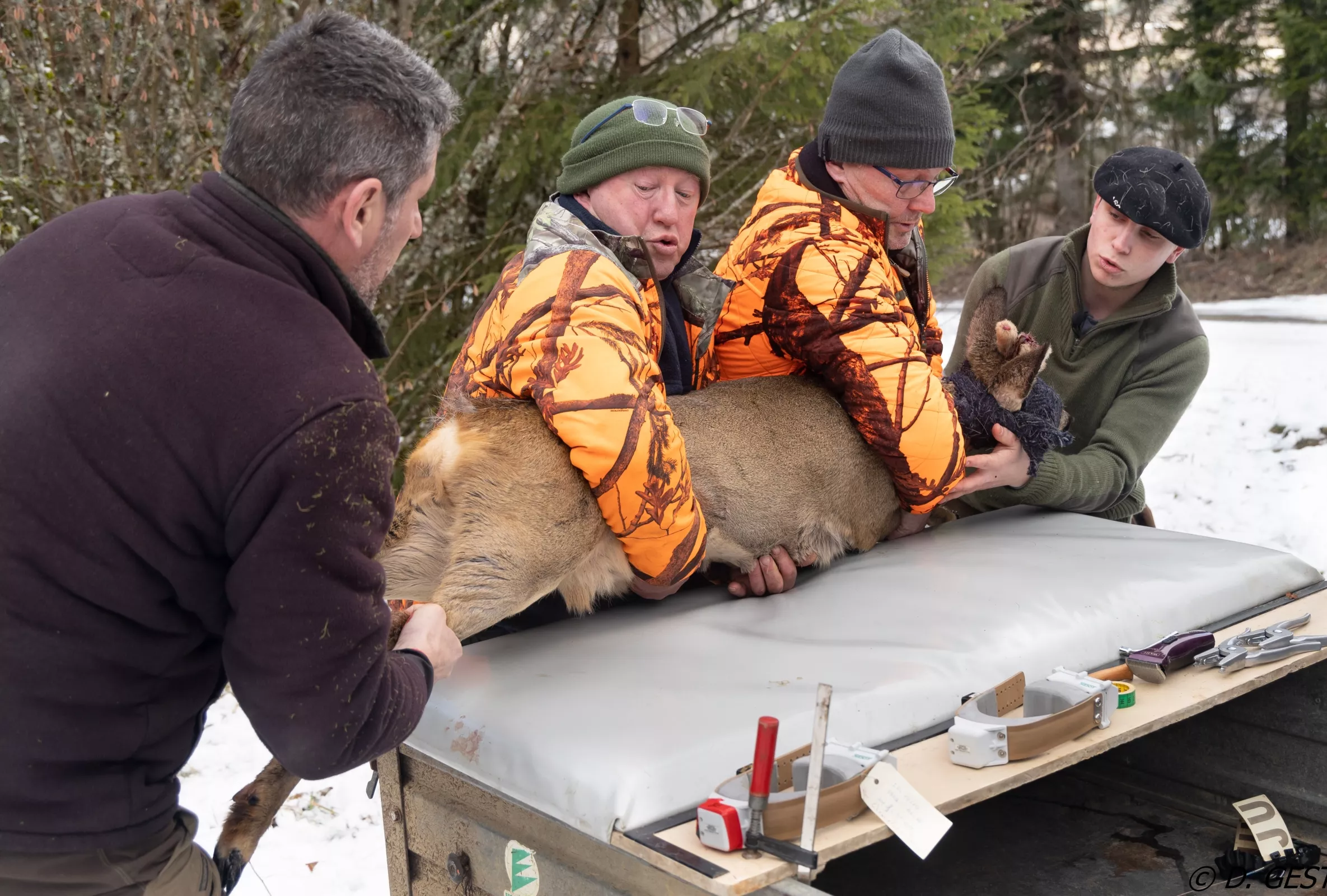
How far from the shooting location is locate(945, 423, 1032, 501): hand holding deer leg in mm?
4016

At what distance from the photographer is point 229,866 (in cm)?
257

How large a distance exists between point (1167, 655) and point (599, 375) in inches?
64.3

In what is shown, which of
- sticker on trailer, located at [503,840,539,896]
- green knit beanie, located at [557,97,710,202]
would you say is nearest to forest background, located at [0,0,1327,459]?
green knit beanie, located at [557,97,710,202]

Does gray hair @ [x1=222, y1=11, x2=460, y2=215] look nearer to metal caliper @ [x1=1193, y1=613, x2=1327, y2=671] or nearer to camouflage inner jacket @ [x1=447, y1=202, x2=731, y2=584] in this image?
camouflage inner jacket @ [x1=447, y1=202, x2=731, y2=584]

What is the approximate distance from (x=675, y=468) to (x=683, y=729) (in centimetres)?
74

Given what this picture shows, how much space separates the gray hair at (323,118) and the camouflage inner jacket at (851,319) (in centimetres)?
176

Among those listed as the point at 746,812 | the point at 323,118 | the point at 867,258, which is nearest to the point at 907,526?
the point at 867,258

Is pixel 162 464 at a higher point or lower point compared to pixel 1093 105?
higher

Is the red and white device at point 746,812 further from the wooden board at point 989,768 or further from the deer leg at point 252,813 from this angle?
the deer leg at point 252,813

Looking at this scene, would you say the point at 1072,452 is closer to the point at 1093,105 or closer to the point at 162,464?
the point at 162,464

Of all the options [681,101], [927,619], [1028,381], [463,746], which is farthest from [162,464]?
[681,101]

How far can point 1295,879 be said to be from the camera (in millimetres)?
3438

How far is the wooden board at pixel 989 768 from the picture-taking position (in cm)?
214

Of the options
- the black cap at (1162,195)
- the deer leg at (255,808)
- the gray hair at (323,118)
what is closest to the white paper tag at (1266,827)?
the black cap at (1162,195)
